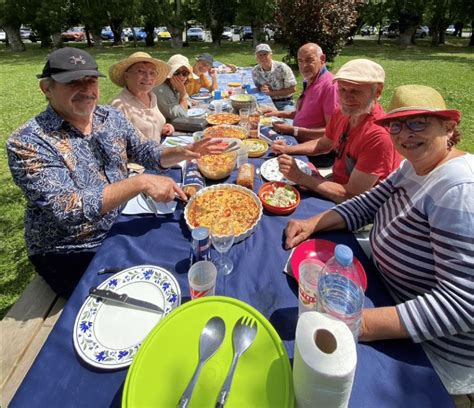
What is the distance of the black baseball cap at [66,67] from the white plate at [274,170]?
1.66 meters

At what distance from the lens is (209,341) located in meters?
1.14

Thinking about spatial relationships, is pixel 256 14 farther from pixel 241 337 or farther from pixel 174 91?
pixel 241 337

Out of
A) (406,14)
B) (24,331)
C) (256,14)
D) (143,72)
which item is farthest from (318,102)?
(406,14)

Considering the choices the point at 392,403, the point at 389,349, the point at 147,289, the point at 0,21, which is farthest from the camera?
the point at 0,21

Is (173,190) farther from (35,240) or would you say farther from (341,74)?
(341,74)

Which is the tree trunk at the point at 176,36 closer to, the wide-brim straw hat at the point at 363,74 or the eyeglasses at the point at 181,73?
the eyeglasses at the point at 181,73

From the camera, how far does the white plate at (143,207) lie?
7.06 ft

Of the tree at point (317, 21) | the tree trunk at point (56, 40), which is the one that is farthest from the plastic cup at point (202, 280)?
the tree trunk at point (56, 40)

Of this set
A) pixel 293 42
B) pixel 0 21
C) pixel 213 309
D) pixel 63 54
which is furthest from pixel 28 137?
pixel 0 21

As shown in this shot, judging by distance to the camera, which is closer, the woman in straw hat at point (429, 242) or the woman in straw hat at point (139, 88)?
the woman in straw hat at point (429, 242)

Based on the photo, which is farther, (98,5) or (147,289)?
(98,5)

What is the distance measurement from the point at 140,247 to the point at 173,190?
513 mm

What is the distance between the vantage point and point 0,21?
24.1 meters

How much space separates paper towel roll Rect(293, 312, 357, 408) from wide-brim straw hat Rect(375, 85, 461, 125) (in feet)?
3.82
